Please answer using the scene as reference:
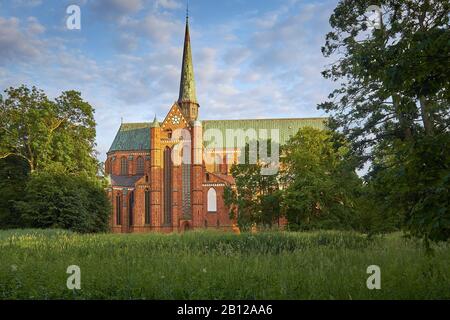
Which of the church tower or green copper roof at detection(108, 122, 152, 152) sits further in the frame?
green copper roof at detection(108, 122, 152, 152)

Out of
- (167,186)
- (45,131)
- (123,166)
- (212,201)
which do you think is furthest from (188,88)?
(45,131)

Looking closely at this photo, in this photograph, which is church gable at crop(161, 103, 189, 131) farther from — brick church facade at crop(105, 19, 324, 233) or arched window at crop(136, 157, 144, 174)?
arched window at crop(136, 157, 144, 174)

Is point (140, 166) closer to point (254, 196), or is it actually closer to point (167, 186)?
point (167, 186)

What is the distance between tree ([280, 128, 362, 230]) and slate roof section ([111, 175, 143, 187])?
32456mm

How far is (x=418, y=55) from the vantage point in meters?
6.33

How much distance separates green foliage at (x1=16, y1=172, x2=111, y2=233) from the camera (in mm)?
37031

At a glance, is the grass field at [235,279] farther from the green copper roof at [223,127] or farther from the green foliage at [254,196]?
the green copper roof at [223,127]

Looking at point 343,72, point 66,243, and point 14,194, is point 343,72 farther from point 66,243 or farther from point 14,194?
point 14,194

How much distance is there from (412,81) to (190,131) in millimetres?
54979

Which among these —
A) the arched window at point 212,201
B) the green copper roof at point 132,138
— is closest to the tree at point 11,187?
the arched window at point 212,201

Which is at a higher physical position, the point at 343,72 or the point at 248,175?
the point at 343,72

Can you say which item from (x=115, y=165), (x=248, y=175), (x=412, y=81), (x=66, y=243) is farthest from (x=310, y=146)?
(x=115, y=165)


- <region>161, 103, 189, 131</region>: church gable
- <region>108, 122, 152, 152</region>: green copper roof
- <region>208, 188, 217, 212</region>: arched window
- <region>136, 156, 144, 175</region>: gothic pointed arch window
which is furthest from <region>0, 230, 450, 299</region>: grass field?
<region>108, 122, 152, 152</region>: green copper roof

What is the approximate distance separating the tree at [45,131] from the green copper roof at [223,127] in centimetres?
2633
